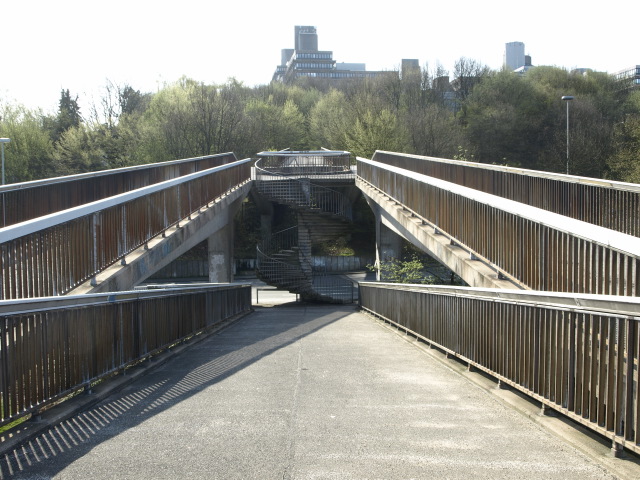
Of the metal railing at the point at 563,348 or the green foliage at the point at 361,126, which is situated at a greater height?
the green foliage at the point at 361,126

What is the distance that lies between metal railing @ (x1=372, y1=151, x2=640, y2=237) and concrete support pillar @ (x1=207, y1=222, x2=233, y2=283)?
1358 cm

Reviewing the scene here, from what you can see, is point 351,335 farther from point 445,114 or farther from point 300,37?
point 300,37

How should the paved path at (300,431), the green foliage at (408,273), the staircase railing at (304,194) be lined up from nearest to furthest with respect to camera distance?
1. the paved path at (300,431)
2. the green foliage at (408,273)
3. the staircase railing at (304,194)

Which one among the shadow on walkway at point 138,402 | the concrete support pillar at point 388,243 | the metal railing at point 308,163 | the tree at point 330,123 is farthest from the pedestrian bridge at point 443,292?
the tree at point 330,123

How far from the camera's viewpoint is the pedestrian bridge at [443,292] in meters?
4.94

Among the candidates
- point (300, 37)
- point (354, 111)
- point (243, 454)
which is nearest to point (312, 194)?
point (354, 111)

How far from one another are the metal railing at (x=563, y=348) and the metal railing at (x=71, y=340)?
4043mm

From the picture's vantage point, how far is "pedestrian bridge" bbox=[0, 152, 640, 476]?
4.94m

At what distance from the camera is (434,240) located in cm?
1359

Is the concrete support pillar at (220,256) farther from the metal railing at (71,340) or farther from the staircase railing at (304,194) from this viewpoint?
the metal railing at (71,340)

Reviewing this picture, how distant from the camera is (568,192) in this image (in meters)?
11.9

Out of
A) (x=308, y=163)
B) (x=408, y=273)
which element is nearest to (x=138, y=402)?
(x=408, y=273)

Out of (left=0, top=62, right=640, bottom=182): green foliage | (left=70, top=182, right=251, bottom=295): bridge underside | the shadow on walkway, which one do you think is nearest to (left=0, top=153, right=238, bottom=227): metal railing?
(left=70, top=182, right=251, bottom=295): bridge underside

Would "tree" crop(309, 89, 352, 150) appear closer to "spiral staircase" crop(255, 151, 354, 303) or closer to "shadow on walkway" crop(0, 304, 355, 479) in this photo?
"spiral staircase" crop(255, 151, 354, 303)
